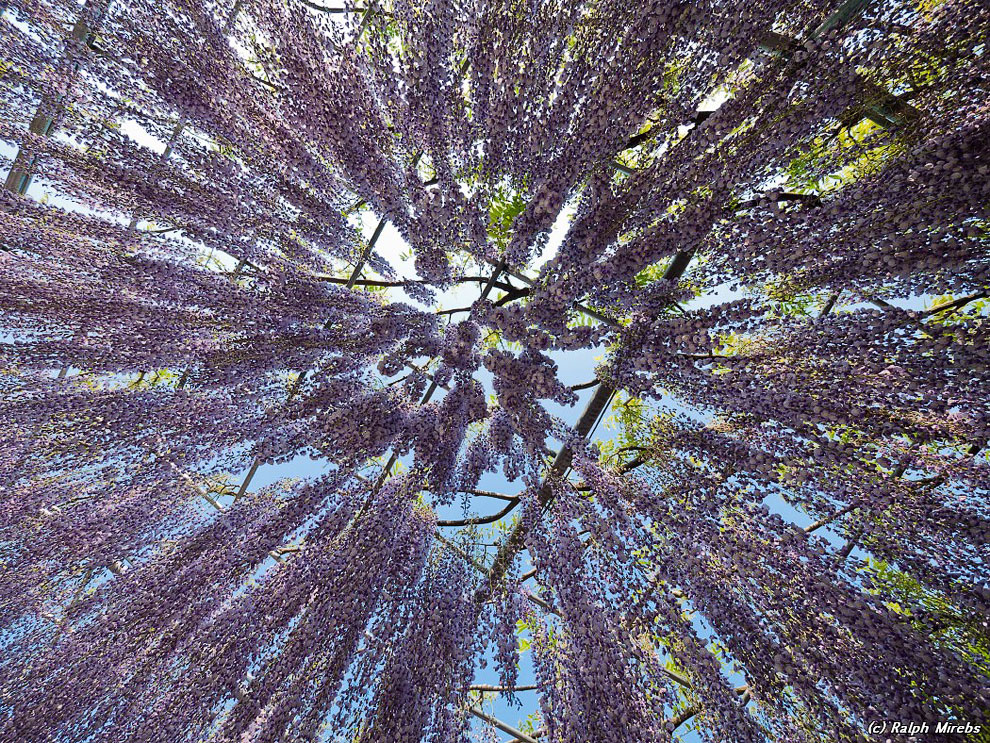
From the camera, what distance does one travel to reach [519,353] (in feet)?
7.28

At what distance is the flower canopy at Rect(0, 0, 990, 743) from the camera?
5.11 feet

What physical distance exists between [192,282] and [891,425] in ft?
10.9

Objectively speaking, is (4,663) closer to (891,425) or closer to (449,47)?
(449,47)

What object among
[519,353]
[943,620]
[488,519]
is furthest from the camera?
[488,519]

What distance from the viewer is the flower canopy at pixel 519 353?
1.56 meters

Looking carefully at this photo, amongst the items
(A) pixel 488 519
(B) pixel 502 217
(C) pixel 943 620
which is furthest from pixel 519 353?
(A) pixel 488 519

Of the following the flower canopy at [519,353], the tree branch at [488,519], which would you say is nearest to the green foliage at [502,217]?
the flower canopy at [519,353]

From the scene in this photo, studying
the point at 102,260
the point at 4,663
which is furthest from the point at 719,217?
the point at 4,663

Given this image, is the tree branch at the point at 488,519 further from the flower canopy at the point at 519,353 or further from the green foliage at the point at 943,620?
the green foliage at the point at 943,620

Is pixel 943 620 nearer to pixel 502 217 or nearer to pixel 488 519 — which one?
pixel 502 217

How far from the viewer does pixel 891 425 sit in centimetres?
159

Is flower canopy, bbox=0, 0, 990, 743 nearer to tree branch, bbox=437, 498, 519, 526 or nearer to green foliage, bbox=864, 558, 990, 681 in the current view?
green foliage, bbox=864, 558, 990, 681

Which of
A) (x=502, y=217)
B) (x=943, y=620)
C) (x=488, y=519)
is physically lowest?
(x=488, y=519)

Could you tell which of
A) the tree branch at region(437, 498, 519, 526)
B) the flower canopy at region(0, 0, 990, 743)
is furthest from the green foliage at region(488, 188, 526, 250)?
the tree branch at region(437, 498, 519, 526)
